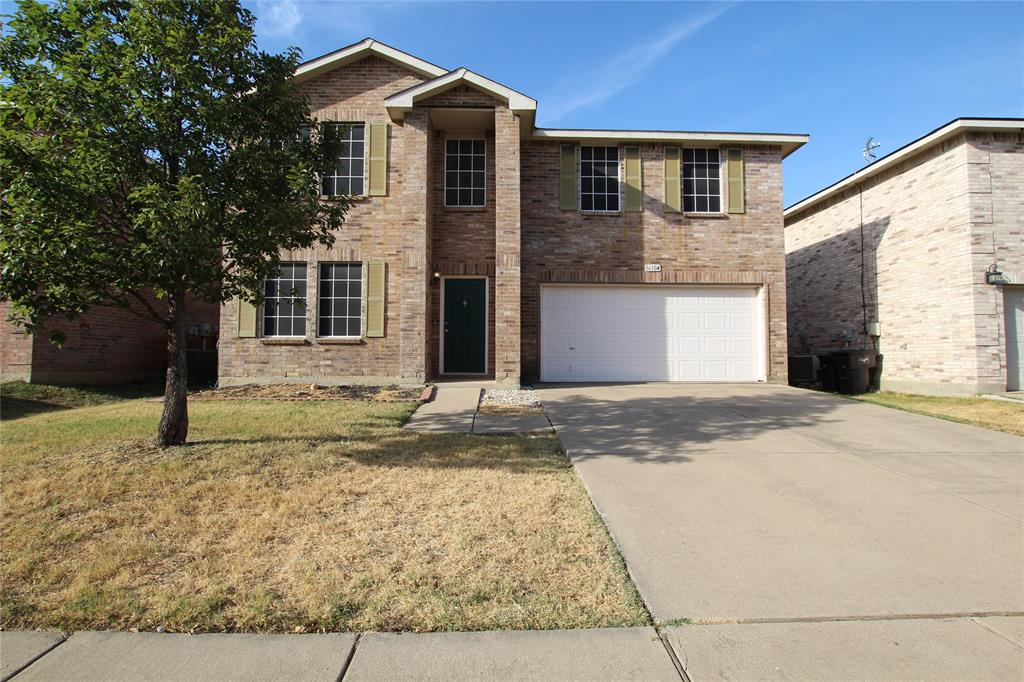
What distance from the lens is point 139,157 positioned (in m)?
5.10

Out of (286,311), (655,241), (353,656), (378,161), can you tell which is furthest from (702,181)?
(353,656)

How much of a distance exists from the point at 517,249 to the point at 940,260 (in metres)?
9.28

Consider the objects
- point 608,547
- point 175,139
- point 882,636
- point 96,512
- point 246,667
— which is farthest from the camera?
point 175,139

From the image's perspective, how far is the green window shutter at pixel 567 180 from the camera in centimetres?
1248

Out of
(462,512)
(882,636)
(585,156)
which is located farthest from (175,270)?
(585,156)

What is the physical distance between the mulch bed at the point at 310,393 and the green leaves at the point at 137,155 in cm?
453

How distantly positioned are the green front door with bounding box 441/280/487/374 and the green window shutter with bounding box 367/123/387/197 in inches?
97.0

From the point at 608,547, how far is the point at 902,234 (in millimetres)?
13354

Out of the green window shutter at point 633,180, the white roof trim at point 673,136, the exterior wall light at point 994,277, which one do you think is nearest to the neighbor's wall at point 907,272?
the exterior wall light at point 994,277

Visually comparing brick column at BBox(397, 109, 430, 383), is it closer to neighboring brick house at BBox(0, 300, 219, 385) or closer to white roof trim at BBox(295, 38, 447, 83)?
white roof trim at BBox(295, 38, 447, 83)

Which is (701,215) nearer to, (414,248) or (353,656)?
(414,248)

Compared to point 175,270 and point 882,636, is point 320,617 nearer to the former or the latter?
point 882,636

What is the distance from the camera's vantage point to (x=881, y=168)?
13.2 metres

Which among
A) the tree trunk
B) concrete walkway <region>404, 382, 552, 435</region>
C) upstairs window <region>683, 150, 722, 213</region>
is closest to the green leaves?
the tree trunk
